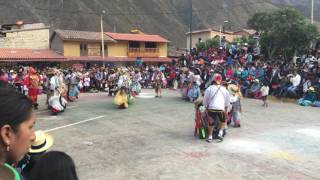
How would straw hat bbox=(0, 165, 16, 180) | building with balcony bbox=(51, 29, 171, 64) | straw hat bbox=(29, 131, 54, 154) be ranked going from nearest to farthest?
straw hat bbox=(0, 165, 16, 180)
straw hat bbox=(29, 131, 54, 154)
building with balcony bbox=(51, 29, 171, 64)

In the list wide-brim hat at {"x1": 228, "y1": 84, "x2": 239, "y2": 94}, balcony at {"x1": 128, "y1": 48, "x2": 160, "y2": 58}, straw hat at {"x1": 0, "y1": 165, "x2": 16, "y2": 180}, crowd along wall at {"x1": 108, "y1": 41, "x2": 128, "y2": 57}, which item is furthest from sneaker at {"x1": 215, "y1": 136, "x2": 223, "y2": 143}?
balcony at {"x1": 128, "y1": 48, "x2": 160, "y2": 58}

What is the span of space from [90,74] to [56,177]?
1021 inches

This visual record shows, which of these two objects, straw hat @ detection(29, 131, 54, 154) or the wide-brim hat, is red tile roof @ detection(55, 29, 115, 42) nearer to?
the wide-brim hat

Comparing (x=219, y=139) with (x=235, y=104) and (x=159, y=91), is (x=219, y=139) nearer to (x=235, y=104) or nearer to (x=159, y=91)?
(x=235, y=104)

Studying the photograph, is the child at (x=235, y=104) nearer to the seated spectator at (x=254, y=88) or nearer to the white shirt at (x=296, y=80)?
the white shirt at (x=296, y=80)

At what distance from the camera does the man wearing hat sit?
10.8m

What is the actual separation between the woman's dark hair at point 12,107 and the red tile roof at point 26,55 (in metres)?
37.1

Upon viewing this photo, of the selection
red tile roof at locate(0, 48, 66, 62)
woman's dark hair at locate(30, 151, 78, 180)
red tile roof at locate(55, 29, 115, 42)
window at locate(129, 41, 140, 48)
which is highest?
red tile roof at locate(55, 29, 115, 42)

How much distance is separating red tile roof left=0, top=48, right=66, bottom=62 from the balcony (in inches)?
397

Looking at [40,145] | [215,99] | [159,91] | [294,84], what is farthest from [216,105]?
[159,91]

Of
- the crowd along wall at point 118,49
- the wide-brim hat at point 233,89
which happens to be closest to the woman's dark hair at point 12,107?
the wide-brim hat at point 233,89

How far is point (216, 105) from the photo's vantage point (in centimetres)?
1074

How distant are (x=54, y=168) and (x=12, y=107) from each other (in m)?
0.76

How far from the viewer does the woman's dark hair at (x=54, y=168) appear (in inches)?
89.3
